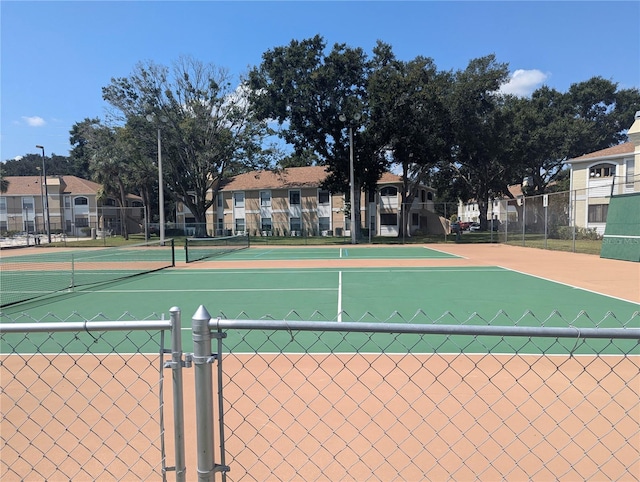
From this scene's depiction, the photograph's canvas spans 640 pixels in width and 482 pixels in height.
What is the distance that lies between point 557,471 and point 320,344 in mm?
3798

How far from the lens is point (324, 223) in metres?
51.4

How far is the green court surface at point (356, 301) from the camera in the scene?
7.52 metres

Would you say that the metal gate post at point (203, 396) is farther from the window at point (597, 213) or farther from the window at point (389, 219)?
the window at point (389, 219)

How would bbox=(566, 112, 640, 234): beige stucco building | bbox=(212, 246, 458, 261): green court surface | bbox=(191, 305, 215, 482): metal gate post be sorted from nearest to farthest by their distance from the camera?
bbox=(191, 305, 215, 482): metal gate post < bbox=(212, 246, 458, 261): green court surface < bbox=(566, 112, 640, 234): beige stucco building

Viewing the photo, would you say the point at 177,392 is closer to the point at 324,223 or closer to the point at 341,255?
the point at 341,255

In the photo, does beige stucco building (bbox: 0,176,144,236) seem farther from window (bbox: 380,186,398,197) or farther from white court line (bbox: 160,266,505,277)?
white court line (bbox: 160,266,505,277)

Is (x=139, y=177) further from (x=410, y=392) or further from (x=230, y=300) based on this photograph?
(x=410, y=392)

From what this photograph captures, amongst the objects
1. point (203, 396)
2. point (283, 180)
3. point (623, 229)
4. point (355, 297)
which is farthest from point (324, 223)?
point (203, 396)

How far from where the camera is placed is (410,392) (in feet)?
15.2

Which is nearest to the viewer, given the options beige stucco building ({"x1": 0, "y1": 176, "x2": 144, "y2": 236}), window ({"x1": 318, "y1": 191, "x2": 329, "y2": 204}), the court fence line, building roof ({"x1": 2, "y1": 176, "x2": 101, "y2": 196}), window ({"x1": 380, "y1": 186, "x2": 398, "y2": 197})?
the court fence line

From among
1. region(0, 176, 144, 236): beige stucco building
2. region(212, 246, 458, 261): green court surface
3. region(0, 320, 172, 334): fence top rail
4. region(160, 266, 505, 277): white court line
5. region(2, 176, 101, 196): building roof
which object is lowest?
region(212, 246, 458, 261): green court surface

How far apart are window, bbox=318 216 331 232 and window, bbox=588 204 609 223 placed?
2772 cm

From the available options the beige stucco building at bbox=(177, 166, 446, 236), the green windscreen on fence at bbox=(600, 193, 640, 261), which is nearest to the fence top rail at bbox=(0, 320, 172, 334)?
the green windscreen on fence at bbox=(600, 193, 640, 261)

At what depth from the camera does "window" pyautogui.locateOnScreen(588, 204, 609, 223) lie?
3206 cm
